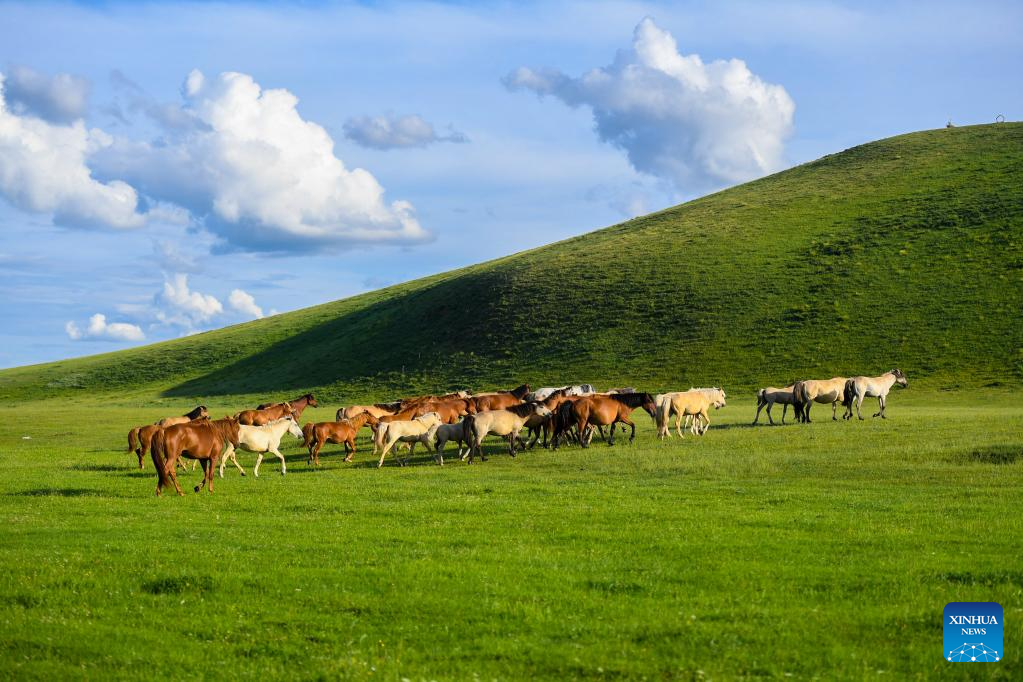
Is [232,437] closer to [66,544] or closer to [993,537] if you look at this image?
[66,544]

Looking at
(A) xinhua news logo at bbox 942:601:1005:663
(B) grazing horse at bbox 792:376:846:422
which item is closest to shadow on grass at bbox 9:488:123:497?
(A) xinhua news logo at bbox 942:601:1005:663

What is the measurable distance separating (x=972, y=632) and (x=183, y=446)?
1609cm

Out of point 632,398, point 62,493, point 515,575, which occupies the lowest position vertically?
point 515,575

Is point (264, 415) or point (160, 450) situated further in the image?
point (264, 415)

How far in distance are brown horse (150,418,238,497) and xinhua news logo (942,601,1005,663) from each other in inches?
606

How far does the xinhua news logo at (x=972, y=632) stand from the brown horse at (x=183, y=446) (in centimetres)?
1538

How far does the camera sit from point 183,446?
64.7ft

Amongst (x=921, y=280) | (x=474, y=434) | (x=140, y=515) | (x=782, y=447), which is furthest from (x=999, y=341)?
(x=140, y=515)

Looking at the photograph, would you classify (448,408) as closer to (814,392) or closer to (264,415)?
(264,415)

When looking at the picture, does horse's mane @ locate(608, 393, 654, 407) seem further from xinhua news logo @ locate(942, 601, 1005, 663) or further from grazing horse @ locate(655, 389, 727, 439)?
xinhua news logo @ locate(942, 601, 1005, 663)

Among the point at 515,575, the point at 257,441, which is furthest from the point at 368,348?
the point at 515,575

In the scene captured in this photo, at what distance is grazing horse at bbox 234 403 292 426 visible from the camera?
32.1 metres

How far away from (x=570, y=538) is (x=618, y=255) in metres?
79.5

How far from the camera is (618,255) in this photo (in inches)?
3612
